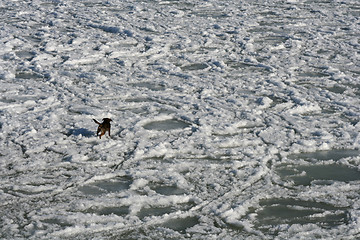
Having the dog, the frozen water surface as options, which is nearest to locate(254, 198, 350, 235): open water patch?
the frozen water surface

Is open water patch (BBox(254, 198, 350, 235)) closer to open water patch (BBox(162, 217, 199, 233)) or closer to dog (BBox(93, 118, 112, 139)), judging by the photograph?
open water patch (BBox(162, 217, 199, 233))

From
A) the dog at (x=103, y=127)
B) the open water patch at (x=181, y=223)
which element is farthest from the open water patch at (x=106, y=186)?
the dog at (x=103, y=127)

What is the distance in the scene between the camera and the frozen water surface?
3672 millimetres

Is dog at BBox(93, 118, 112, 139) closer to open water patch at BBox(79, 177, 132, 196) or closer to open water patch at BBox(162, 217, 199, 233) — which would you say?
open water patch at BBox(79, 177, 132, 196)

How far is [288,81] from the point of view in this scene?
6926 mm

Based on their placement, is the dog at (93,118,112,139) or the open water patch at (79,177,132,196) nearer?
the open water patch at (79,177,132,196)

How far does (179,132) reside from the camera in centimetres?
520

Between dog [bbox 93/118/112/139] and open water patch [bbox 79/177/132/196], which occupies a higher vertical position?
dog [bbox 93/118/112/139]

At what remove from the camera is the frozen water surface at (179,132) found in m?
3.67

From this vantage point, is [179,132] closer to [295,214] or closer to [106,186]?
[106,186]

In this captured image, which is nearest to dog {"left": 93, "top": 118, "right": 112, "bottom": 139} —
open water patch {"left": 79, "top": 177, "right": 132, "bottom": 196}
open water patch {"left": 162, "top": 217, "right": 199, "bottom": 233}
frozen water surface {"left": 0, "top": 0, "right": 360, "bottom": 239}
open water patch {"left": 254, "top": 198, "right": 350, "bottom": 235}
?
frozen water surface {"left": 0, "top": 0, "right": 360, "bottom": 239}

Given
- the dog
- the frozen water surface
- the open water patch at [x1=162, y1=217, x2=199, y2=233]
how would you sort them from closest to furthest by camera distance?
the open water patch at [x1=162, y1=217, x2=199, y2=233] < the frozen water surface < the dog

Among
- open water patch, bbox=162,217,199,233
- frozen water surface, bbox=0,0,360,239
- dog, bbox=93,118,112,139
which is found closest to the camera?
open water patch, bbox=162,217,199,233

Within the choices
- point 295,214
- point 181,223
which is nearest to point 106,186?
point 181,223
